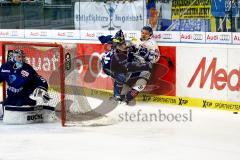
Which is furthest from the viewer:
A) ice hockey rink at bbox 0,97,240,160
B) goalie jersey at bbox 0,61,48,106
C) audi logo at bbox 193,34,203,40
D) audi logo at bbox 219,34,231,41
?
audi logo at bbox 193,34,203,40

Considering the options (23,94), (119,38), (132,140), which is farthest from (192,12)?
(132,140)

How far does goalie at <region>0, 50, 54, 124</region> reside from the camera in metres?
10.3

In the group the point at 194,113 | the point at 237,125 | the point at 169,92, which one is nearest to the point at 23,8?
the point at 169,92

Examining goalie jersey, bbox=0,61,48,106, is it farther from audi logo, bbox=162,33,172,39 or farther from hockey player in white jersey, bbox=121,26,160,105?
audi logo, bbox=162,33,172,39

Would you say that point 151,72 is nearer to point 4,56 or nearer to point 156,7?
point 156,7

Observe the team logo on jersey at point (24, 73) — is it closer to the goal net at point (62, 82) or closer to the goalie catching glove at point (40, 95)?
the goalie catching glove at point (40, 95)

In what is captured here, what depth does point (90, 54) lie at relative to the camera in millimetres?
14117

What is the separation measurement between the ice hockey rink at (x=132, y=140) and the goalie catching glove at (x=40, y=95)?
1.32 ft

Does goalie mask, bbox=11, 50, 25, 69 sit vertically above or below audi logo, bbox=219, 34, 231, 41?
below

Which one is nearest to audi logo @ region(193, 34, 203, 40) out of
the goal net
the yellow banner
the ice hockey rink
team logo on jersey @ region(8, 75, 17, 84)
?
the yellow banner

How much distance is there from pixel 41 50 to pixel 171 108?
2.47 meters

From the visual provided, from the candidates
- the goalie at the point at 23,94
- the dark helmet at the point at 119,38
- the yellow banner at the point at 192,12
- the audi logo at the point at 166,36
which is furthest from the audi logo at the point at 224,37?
the goalie at the point at 23,94

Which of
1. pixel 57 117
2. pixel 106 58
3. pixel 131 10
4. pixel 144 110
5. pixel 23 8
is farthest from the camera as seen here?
pixel 23 8

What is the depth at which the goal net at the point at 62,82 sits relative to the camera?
10359 mm
